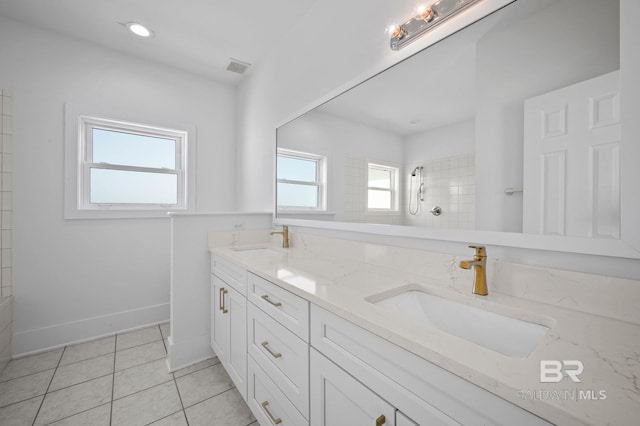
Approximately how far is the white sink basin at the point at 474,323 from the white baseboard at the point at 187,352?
1691mm

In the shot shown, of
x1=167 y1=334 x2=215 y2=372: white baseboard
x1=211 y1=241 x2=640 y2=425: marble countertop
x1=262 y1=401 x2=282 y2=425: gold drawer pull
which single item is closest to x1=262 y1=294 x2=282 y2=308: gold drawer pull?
x1=211 y1=241 x2=640 y2=425: marble countertop

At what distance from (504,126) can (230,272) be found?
1.60 meters

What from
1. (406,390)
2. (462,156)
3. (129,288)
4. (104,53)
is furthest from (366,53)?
(129,288)

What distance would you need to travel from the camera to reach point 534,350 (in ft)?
1.83

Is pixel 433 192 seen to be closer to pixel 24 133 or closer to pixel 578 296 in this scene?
pixel 578 296

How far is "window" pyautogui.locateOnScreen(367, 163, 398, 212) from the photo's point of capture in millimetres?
1311

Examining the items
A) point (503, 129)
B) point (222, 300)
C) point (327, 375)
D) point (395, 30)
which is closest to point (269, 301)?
point (327, 375)

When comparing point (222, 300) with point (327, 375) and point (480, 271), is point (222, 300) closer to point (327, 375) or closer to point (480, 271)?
point (327, 375)

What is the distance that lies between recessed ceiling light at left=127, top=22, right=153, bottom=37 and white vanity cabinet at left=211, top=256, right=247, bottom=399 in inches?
77.1

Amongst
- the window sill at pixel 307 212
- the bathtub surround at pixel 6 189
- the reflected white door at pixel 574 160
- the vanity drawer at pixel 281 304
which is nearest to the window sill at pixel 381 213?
the window sill at pixel 307 212

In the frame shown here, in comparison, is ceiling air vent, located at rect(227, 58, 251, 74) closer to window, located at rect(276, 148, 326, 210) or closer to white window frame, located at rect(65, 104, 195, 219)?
white window frame, located at rect(65, 104, 195, 219)

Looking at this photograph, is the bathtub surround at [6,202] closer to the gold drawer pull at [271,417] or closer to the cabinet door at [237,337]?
the cabinet door at [237,337]

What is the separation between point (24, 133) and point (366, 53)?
8.89 ft

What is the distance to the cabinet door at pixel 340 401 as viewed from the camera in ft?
2.23
